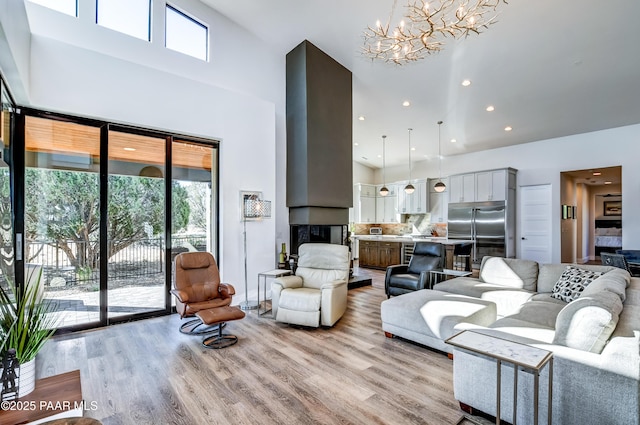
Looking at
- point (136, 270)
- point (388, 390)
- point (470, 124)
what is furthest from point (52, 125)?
point (470, 124)

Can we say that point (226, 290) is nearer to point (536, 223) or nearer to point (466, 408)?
point (466, 408)

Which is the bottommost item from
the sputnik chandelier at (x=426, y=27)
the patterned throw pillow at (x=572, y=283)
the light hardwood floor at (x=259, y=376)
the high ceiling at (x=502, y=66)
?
the light hardwood floor at (x=259, y=376)

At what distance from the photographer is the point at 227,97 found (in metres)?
4.96

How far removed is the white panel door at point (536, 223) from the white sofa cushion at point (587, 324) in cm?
669

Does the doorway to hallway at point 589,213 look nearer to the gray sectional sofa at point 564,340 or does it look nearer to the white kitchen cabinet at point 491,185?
the white kitchen cabinet at point 491,185

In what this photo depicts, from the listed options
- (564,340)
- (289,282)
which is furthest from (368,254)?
(564,340)

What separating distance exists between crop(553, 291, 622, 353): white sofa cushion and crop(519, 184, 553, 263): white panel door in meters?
6.69

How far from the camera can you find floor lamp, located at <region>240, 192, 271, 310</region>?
482 centimetres

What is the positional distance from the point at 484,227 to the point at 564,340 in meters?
6.77

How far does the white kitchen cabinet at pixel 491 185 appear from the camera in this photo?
7805 mm

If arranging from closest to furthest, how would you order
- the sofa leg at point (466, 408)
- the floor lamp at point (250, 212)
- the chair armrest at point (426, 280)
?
the sofa leg at point (466, 408) → the chair armrest at point (426, 280) → the floor lamp at point (250, 212)

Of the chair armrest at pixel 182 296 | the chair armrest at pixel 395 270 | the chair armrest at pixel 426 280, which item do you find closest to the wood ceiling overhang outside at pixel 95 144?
the chair armrest at pixel 182 296

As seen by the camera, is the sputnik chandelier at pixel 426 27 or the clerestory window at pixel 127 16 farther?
the clerestory window at pixel 127 16

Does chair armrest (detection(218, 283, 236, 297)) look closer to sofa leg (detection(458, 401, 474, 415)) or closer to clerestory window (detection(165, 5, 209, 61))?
sofa leg (detection(458, 401, 474, 415))
